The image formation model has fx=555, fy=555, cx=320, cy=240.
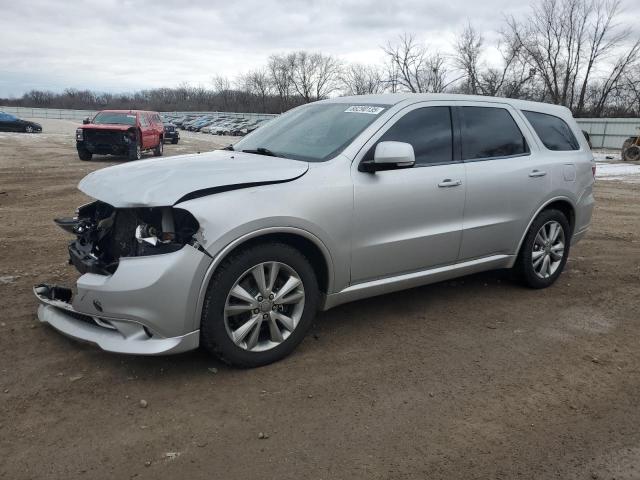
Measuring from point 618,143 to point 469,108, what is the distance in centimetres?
3536

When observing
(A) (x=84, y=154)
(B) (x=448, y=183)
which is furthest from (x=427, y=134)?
(A) (x=84, y=154)

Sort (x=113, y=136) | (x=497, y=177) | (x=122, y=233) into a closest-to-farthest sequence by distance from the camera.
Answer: (x=122, y=233)
(x=497, y=177)
(x=113, y=136)

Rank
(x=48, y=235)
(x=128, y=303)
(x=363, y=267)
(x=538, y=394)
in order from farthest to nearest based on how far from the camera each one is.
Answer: (x=48, y=235) < (x=363, y=267) < (x=538, y=394) < (x=128, y=303)

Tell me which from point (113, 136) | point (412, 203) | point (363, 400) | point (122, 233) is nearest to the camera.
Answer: point (363, 400)

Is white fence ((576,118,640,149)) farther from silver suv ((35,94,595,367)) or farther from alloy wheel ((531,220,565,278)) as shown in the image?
silver suv ((35,94,595,367))

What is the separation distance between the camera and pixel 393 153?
3719 mm

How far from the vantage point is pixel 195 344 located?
3.31 meters

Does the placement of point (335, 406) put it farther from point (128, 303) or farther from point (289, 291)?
point (128, 303)

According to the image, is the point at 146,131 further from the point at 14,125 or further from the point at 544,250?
the point at 14,125

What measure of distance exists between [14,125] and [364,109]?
37.9 metres

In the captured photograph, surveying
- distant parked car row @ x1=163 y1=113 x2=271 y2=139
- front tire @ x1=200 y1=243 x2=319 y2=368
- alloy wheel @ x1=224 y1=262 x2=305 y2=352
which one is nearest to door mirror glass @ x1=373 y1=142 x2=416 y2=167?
front tire @ x1=200 y1=243 x2=319 y2=368

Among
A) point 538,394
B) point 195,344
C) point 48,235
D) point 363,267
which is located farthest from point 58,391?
point 48,235

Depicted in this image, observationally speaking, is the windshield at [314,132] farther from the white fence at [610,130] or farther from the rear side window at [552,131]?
the white fence at [610,130]

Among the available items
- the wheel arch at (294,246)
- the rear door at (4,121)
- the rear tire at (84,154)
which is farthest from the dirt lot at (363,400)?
the rear door at (4,121)
